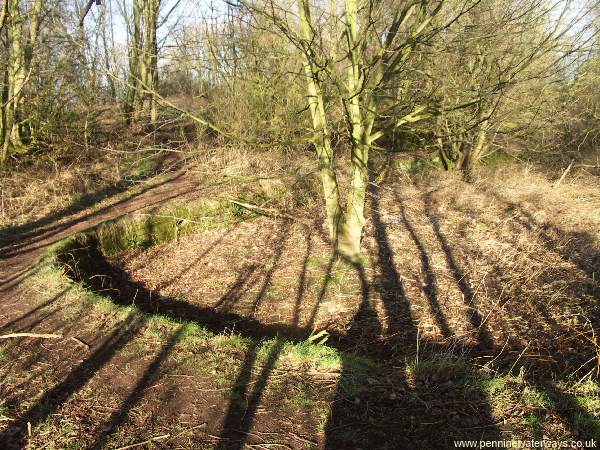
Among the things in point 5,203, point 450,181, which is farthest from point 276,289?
point 450,181

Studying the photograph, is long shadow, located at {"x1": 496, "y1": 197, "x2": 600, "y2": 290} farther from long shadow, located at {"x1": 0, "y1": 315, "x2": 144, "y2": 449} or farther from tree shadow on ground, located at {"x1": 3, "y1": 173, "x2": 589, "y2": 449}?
long shadow, located at {"x1": 0, "y1": 315, "x2": 144, "y2": 449}

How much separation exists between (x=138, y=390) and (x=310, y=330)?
111 inches

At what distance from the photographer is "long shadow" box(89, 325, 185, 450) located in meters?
3.54

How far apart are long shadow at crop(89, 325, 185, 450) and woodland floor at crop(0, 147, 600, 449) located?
0.02m

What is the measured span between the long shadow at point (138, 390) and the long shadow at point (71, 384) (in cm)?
50

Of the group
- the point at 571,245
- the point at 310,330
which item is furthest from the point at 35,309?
the point at 571,245

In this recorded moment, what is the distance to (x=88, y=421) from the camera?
3695 millimetres

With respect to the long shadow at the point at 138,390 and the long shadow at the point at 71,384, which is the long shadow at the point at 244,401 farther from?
the long shadow at the point at 71,384

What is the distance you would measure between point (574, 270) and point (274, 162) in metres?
7.47

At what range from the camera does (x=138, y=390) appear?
13.4 ft

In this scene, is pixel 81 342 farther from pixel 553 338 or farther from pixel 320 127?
pixel 553 338

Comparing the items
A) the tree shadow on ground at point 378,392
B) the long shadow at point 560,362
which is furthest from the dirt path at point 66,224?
the long shadow at point 560,362

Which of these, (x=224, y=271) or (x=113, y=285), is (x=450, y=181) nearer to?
(x=224, y=271)

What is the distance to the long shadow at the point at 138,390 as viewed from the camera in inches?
140
